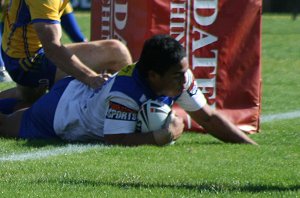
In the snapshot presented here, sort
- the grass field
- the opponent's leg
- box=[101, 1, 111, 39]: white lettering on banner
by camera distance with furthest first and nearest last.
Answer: box=[101, 1, 111, 39]: white lettering on banner, the opponent's leg, the grass field

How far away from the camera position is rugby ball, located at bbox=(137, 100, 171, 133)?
6.34m

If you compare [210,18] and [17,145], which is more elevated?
[210,18]

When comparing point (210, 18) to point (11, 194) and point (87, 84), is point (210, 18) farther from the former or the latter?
point (11, 194)

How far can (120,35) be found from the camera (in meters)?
7.67

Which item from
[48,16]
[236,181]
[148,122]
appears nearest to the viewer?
[236,181]

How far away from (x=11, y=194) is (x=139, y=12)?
9.07ft

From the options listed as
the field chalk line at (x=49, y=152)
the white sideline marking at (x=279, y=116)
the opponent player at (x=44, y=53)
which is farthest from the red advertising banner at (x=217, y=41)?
the field chalk line at (x=49, y=152)

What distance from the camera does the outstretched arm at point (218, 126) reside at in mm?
6711

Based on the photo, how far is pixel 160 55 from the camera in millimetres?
6234

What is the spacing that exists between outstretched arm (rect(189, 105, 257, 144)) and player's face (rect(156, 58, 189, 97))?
44 centimetres

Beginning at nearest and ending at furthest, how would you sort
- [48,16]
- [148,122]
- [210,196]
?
[210,196], [148,122], [48,16]

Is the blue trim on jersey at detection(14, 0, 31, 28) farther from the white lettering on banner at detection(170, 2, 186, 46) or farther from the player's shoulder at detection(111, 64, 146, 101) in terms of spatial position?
the player's shoulder at detection(111, 64, 146, 101)

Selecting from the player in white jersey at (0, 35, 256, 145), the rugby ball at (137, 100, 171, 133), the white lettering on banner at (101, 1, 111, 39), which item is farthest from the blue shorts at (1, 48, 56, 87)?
the rugby ball at (137, 100, 171, 133)

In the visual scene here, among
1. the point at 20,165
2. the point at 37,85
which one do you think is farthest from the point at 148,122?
the point at 37,85
